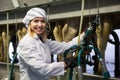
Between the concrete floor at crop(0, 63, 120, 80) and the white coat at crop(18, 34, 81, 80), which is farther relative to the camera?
the concrete floor at crop(0, 63, 120, 80)

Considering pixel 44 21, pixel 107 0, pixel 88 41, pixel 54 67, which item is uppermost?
pixel 107 0

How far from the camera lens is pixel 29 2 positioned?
120 inches

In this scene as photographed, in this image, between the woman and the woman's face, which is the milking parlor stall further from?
the woman's face

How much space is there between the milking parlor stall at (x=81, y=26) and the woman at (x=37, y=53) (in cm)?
15

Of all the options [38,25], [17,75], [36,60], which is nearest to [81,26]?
[38,25]

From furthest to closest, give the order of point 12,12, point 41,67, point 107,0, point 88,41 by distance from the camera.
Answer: point 12,12 → point 107,0 → point 88,41 → point 41,67

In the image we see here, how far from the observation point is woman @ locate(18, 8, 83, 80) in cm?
190

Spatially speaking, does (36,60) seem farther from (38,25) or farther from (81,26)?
(81,26)

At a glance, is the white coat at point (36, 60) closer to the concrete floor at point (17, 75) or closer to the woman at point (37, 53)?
the woman at point (37, 53)

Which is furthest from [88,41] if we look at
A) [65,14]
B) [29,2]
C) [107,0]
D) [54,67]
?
[29,2]

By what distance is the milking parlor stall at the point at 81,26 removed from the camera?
1.99m

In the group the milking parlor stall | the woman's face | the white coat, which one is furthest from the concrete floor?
the woman's face

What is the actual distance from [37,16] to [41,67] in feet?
1.21

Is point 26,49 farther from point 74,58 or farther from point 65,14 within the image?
point 65,14
